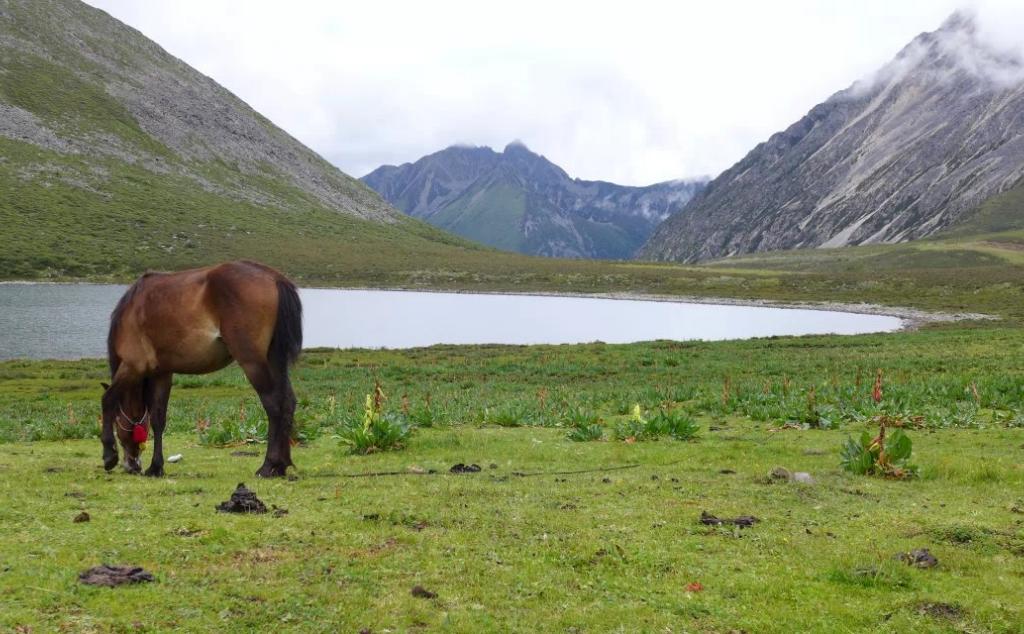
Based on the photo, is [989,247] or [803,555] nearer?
[803,555]

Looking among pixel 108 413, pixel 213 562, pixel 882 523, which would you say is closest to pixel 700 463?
pixel 882 523

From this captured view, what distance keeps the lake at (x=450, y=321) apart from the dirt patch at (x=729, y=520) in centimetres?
5489

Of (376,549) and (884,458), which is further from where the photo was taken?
(884,458)

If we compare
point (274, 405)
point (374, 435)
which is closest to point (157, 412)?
point (274, 405)

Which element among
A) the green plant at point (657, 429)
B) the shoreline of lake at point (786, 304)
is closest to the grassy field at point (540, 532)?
the green plant at point (657, 429)

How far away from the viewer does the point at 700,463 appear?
14.4m

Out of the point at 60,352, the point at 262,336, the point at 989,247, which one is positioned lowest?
the point at 60,352

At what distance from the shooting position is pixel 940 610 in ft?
22.9

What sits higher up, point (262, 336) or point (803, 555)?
point (262, 336)

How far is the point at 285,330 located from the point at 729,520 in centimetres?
712

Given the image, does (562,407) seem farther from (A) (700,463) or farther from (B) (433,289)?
(B) (433,289)

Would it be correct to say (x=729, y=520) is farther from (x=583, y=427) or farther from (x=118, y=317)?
(x=118, y=317)

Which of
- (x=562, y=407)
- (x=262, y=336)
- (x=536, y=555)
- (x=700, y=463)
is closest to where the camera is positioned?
(x=536, y=555)

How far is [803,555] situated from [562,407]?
14568mm
